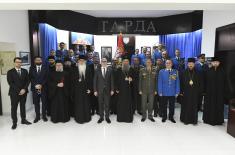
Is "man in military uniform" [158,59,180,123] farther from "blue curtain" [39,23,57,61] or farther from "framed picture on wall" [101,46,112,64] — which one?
"framed picture on wall" [101,46,112,64]

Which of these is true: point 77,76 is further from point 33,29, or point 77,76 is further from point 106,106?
point 33,29

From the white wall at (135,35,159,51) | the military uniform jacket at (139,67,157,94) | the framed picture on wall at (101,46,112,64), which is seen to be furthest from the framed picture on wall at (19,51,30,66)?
the white wall at (135,35,159,51)

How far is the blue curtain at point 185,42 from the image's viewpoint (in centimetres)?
920

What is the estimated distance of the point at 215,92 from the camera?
5.29 meters

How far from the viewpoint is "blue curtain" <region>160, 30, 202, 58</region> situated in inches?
362

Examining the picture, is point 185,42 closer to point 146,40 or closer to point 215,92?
point 146,40

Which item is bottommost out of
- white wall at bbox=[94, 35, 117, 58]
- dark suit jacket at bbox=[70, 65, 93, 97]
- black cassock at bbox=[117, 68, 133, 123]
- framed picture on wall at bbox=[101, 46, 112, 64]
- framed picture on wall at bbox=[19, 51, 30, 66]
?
black cassock at bbox=[117, 68, 133, 123]

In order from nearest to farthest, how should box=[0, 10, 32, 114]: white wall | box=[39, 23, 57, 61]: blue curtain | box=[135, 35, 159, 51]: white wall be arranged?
box=[0, 10, 32, 114]: white wall → box=[39, 23, 57, 61]: blue curtain → box=[135, 35, 159, 51]: white wall

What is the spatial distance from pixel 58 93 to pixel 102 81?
115 centimetres

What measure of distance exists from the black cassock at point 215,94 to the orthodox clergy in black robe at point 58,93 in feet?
11.5

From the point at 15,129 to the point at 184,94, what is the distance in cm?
403

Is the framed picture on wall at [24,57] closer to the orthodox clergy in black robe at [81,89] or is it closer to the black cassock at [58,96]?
the black cassock at [58,96]

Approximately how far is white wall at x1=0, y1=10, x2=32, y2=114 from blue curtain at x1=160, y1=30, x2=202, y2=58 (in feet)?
21.3

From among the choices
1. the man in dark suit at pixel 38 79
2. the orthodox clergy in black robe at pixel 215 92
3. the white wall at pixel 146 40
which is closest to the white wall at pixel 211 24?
the orthodox clergy in black robe at pixel 215 92
